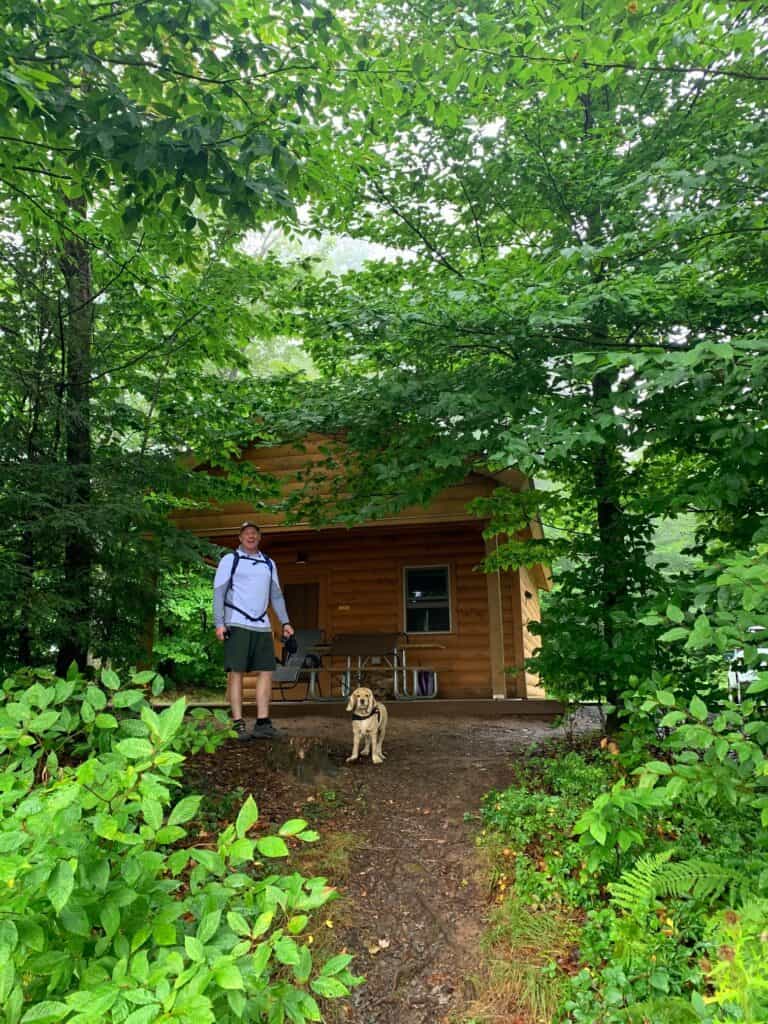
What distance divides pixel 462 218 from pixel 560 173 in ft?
4.45

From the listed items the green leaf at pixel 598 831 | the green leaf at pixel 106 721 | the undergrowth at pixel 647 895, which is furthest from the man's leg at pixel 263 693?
the green leaf at pixel 106 721

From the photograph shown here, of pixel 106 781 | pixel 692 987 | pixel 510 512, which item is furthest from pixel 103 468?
pixel 692 987

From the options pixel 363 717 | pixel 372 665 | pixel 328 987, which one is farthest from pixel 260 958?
pixel 372 665

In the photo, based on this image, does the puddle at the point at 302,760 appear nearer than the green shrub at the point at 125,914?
No

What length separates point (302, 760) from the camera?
5.28 m

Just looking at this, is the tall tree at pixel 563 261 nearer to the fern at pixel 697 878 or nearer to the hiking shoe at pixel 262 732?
the fern at pixel 697 878

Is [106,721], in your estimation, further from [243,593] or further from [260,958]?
[243,593]

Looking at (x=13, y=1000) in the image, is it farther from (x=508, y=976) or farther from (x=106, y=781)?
(x=508, y=976)

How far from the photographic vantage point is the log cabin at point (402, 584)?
35.1 ft

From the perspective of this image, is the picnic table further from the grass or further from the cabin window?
the grass

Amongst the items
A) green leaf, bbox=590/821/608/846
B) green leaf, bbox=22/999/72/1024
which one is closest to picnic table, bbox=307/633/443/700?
green leaf, bbox=590/821/608/846

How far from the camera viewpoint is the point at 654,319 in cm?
442

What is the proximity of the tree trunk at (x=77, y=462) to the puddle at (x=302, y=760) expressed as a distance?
183cm

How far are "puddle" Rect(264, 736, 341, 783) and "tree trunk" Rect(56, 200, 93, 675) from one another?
183 centimetres
